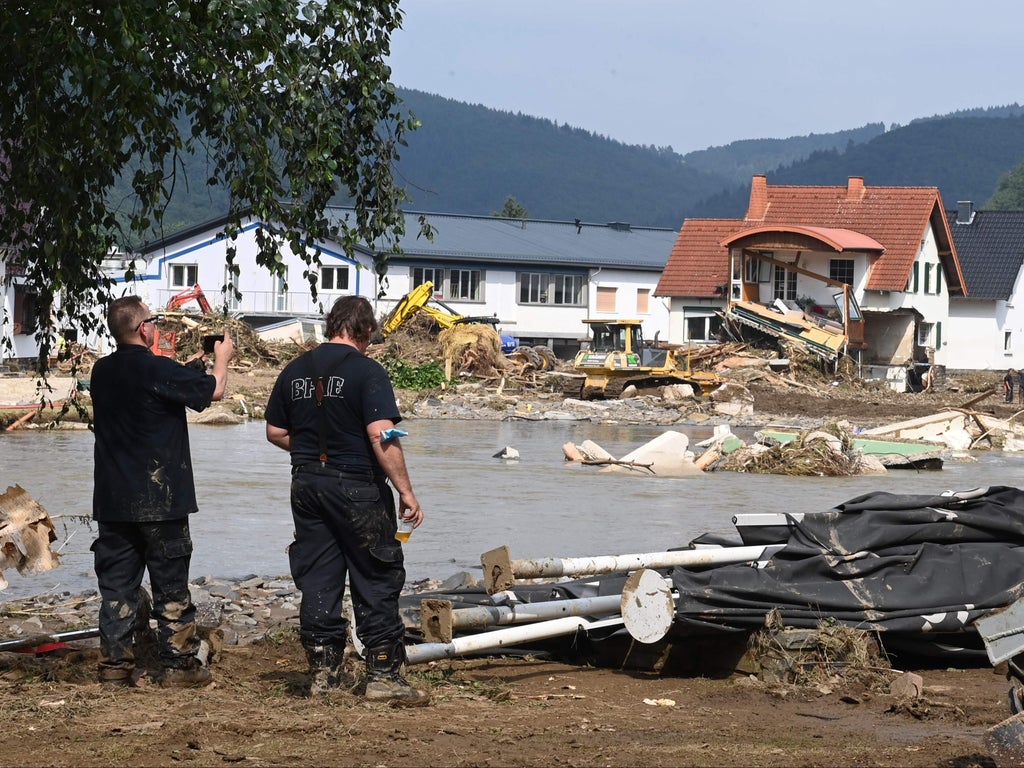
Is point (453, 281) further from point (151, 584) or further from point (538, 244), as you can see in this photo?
point (151, 584)

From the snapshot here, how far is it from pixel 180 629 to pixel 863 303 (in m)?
45.7

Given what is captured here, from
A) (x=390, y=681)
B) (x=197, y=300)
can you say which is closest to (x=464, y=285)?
(x=197, y=300)

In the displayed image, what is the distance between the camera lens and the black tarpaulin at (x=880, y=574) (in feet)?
23.2

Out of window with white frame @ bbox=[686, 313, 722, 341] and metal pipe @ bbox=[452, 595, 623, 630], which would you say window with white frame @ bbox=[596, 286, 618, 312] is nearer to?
window with white frame @ bbox=[686, 313, 722, 341]

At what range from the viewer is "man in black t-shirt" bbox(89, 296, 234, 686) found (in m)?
6.32

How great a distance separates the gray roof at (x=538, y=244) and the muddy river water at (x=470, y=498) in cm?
3473

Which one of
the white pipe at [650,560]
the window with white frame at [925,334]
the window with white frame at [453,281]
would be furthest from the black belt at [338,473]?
the window with white frame at [453,281]

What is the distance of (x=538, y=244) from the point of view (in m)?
66.1

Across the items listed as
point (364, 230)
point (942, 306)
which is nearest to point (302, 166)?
point (364, 230)

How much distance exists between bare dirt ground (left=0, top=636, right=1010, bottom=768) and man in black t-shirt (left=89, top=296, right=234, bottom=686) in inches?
9.0

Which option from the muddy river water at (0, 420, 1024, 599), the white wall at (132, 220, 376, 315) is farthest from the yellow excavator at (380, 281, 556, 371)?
the muddy river water at (0, 420, 1024, 599)

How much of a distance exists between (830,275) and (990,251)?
1784 centimetres

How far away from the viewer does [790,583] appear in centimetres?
721

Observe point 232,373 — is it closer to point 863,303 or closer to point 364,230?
point 863,303
